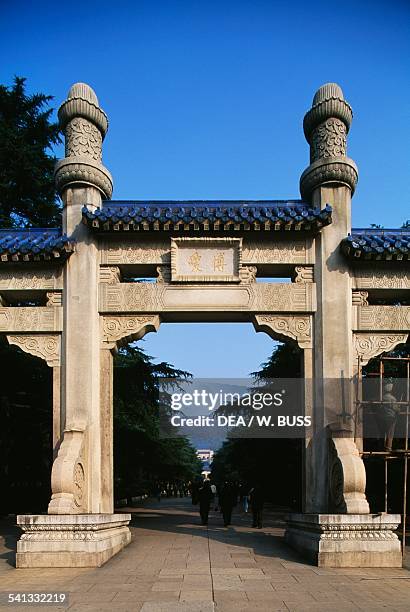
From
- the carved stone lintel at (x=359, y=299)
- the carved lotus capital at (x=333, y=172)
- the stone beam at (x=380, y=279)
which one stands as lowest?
the carved stone lintel at (x=359, y=299)

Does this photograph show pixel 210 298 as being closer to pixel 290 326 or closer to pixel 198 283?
pixel 198 283

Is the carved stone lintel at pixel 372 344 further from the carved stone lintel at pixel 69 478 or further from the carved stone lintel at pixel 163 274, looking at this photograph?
the carved stone lintel at pixel 69 478

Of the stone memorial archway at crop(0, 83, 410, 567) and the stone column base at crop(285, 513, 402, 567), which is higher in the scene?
the stone memorial archway at crop(0, 83, 410, 567)

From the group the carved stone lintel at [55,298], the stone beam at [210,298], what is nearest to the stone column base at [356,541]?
the stone beam at [210,298]

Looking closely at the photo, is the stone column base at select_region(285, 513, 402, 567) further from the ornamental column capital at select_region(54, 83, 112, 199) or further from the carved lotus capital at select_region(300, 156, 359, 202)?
the ornamental column capital at select_region(54, 83, 112, 199)

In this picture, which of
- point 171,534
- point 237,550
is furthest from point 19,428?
point 237,550

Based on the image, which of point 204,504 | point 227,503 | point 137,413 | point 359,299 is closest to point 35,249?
point 359,299

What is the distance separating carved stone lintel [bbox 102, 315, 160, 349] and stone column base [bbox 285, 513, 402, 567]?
13.8 feet

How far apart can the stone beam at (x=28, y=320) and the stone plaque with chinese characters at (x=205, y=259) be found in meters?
2.24

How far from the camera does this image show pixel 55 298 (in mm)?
10117

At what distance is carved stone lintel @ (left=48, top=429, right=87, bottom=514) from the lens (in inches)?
338

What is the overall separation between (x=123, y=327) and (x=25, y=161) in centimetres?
1020

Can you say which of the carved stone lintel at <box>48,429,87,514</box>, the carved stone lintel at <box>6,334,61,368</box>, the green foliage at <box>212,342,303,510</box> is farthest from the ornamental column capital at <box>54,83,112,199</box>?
the green foliage at <box>212,342,303,510</box>

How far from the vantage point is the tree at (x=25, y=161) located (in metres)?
17.9
